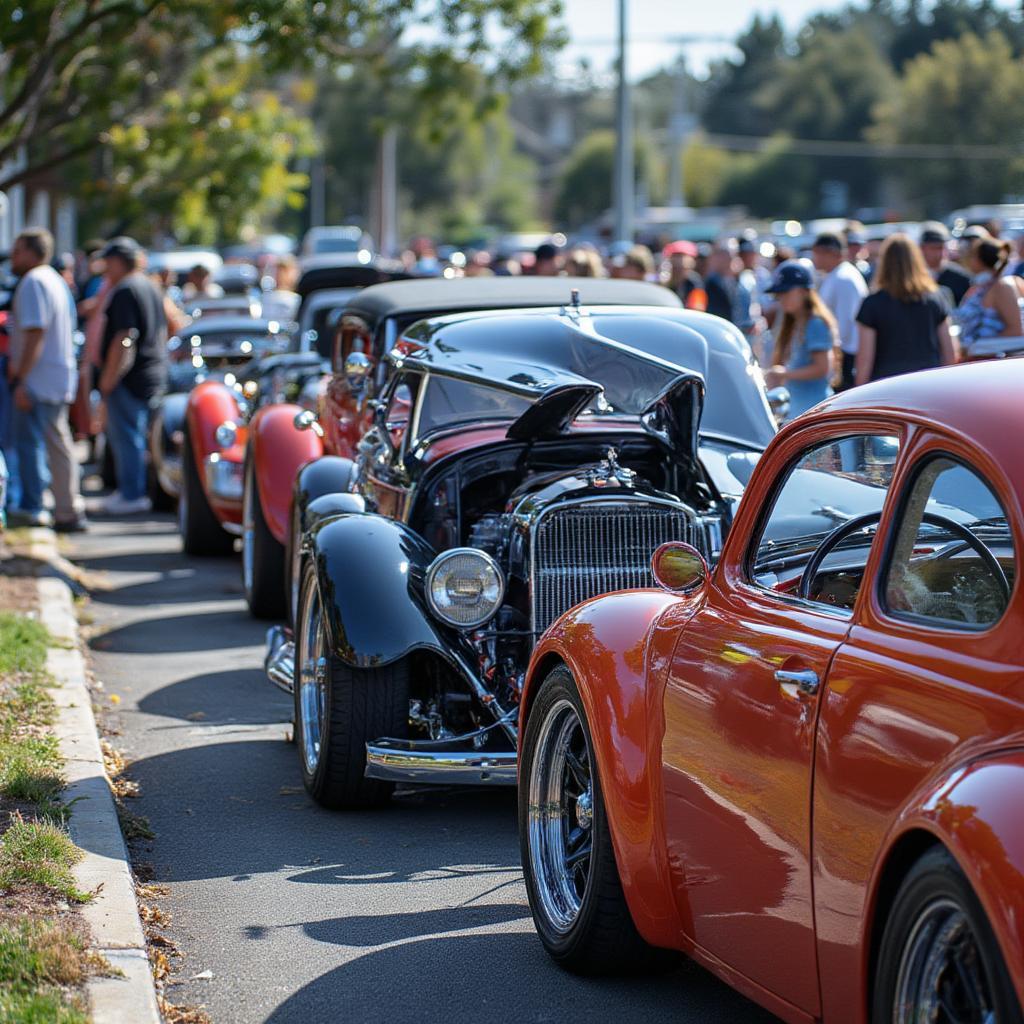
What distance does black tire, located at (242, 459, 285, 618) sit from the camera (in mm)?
10250

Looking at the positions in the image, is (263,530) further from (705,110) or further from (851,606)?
(705,110)

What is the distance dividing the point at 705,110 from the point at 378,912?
159 meters

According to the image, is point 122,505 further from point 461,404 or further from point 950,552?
point 950,552

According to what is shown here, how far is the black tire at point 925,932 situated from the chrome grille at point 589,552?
3.16m

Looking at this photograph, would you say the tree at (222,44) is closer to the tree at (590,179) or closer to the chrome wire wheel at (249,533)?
the chrome wire wheel at (249,533)

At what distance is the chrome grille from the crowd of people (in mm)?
2421

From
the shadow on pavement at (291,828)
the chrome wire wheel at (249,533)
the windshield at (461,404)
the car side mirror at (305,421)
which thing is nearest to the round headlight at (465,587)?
the shadow on pavement at (291,828)

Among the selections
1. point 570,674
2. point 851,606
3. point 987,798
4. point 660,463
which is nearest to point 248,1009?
point 570,674

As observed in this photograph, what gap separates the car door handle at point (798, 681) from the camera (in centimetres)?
364

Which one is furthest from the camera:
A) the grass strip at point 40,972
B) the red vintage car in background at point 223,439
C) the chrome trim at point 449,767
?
the red vintage car in background at point 223,439

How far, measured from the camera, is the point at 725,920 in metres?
4.03

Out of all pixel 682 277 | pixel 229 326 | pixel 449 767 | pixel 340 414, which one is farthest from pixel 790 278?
pixel 229 326

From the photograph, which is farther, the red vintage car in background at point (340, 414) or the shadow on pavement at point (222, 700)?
the red vintage car in background at point (340, 414)

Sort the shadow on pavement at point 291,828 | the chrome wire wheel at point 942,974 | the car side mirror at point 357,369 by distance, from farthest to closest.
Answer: the car side mirror at point 357,369, the shadow on pavement at point 291,828, the chrome wire wheel at point 942,974
